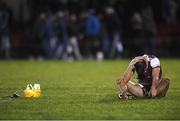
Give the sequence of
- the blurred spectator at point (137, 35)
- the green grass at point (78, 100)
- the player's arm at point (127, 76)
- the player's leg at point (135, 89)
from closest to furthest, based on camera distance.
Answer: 1. the green grass at point (78, 100)
2. the player's arm at point (127, 76)
3. the player's leg at point (135, 89)
4. the blurred spectator at point (137, 35)

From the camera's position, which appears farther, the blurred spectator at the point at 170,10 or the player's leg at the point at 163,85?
the blurred spectator at the point at 170,10

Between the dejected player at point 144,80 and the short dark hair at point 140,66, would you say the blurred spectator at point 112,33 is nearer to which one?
the dejected player at point 144,80

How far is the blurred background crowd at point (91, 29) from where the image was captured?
109 ft

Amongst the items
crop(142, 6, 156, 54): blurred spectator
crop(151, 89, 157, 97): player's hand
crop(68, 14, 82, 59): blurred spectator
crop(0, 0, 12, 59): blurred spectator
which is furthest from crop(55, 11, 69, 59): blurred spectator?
crop(151, 89, 157, 97): player's hand

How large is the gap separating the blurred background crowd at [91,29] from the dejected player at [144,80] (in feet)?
56.9

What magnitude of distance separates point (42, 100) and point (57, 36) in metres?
19.0

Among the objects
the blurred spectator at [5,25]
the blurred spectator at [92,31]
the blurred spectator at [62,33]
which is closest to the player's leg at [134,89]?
the blurred spectator at [92,31]

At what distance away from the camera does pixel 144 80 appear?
1521 cm

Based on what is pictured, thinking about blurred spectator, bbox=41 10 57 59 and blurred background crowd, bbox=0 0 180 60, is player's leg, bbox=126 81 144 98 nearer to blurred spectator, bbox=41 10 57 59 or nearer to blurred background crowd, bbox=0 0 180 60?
blurred background crowd, bbox=0 0 180 60

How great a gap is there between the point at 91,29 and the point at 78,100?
59.4ft

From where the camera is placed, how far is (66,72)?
A: 2562cm

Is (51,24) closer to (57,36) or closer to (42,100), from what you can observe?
(57,36)

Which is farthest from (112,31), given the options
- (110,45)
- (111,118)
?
(111,118)

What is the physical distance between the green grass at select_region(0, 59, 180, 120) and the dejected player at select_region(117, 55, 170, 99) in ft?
0.81
